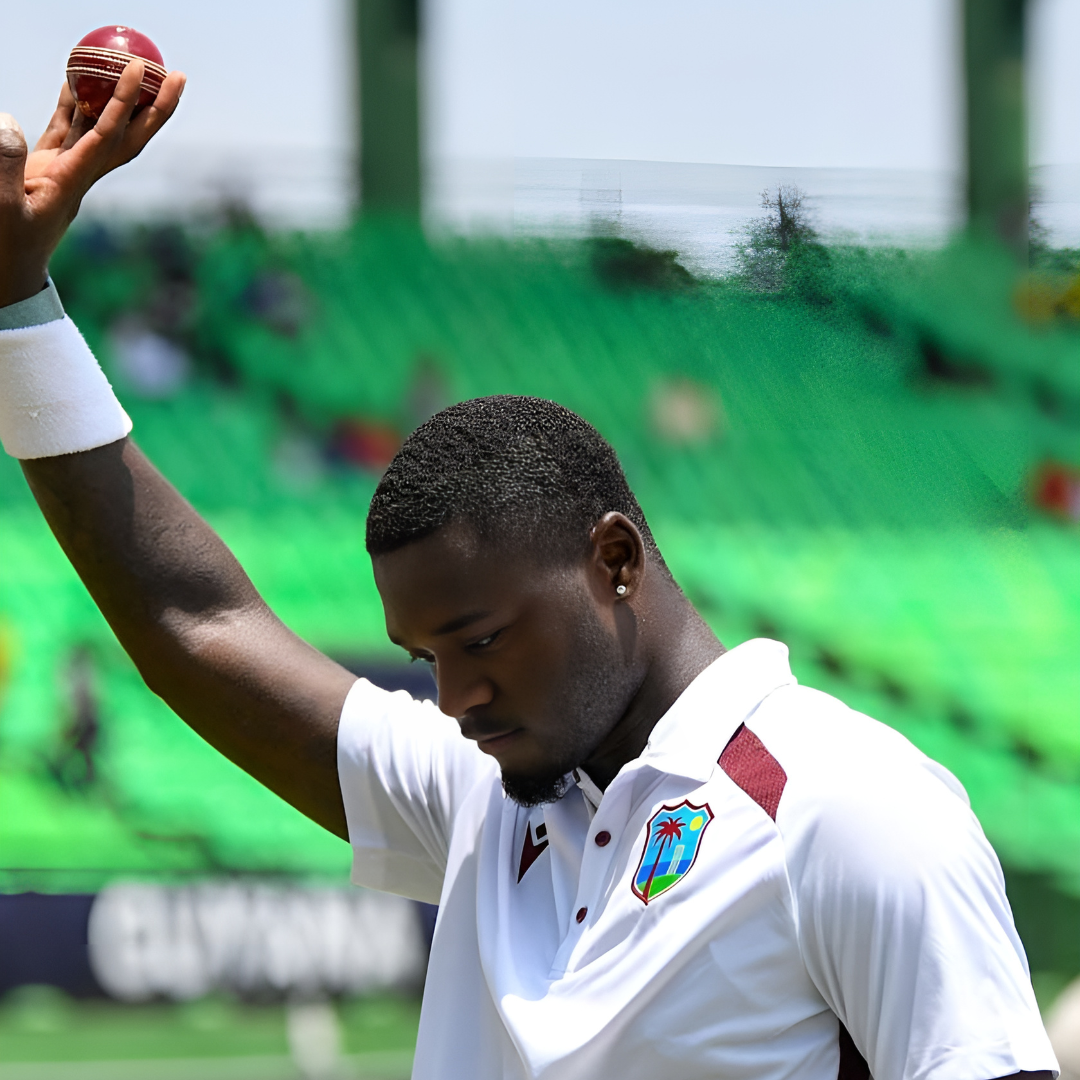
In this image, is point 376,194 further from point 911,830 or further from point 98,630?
point 911,830

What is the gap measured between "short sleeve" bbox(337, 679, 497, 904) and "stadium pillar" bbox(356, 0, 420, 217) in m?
3.50

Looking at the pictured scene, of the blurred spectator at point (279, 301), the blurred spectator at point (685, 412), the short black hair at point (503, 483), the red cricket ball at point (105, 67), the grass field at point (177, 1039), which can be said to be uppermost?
the red cricket ball at point (105, 67)

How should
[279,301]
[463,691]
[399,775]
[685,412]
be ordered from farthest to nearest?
[685,412] < [279,301] < [399,775] < [463,691]

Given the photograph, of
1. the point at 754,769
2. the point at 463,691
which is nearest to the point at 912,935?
the point at 754,769

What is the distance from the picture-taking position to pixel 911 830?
1357 mm

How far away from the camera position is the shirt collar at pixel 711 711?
155cm

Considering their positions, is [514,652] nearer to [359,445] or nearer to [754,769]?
[754,769]

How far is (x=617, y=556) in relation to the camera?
1.72 meters

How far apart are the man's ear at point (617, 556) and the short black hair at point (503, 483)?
0.02 m

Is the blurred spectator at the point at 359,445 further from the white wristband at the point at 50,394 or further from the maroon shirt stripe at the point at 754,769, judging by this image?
the maroon shirt stripe at the point at 754,769

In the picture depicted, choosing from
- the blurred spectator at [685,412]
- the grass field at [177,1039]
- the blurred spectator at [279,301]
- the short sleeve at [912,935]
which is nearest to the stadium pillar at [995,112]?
the blurred spectator at [685,412]

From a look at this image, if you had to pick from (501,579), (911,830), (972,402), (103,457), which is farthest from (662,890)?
(972,402)

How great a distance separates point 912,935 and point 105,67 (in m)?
1.42

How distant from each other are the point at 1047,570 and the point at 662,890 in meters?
4.46
